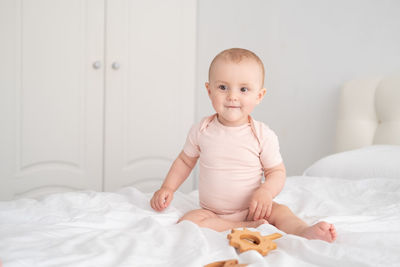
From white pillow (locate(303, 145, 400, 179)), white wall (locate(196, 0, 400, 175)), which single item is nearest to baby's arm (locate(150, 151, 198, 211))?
white pillow (locate(303, 145, 400, 179))

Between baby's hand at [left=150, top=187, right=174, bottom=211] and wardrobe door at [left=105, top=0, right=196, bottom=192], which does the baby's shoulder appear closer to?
baby's hand at [left=150, top=187, right=174, bottom=211]

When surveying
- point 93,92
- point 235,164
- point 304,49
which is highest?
point 304,49

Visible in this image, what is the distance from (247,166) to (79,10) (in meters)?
1.63

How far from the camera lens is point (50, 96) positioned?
2215 mm

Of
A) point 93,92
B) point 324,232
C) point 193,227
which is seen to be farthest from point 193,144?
point 93,92

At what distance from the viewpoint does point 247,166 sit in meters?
1.11

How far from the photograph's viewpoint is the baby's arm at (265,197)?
102cm

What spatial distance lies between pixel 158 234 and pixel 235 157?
354 millimetres

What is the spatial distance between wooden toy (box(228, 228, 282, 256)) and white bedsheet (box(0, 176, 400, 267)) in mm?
16

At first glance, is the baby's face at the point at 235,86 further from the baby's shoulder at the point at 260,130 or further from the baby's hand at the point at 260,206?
the baby's hand at the point at 260,206

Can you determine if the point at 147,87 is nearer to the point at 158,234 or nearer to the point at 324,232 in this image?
the point at 158,234

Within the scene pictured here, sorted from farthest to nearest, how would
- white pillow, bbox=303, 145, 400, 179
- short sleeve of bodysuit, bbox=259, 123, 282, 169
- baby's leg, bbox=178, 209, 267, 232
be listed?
1. white pillow, bbox=303, 145, 400, 179
2. short sleeve of bodysuit, bbox=259, 123, 282, 169
3. baby's leg, bbox=178, 209, 267, 232

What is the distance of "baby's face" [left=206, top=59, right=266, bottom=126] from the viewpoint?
106 centimetres

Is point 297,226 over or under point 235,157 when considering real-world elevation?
under
